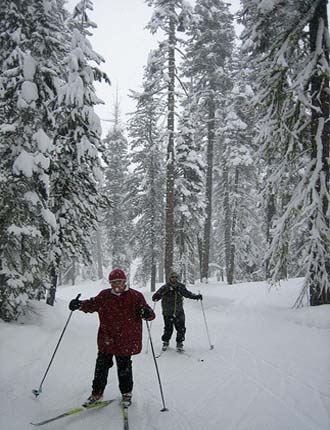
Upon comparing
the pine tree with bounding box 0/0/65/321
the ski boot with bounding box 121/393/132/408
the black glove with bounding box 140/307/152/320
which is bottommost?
the ski boot with bounding box 121/393/132/408

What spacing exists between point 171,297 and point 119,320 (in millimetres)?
3826

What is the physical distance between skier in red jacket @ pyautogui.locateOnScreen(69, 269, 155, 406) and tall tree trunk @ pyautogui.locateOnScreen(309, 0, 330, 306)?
632cm

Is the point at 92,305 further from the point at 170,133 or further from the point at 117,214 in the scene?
the point at 117,214

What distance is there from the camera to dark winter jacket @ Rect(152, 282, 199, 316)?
28.4 ft

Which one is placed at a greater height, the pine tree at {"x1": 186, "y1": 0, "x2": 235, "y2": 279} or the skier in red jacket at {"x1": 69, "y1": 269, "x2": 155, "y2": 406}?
the pine tree at {"x1": 186, "y1": 0, "x2": 235, "y2": 279}

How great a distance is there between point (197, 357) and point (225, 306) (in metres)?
7.56

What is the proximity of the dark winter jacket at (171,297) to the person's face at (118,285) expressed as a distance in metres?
3.57

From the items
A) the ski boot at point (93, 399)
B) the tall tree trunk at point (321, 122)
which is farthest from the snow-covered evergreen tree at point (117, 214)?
the ski boot at point (93, 399)

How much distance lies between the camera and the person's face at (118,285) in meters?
5.12

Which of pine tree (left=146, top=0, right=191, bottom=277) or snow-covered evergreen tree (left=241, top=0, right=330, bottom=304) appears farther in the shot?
pine tree (left=146, top=0, right=191, bottom=277)

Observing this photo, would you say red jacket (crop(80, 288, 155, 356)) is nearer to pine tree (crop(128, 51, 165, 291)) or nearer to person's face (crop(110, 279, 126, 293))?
person's face (crop(110, 279, 126, 293))

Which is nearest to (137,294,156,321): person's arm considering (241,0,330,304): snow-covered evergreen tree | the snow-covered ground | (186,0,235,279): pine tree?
the snow-covered ground

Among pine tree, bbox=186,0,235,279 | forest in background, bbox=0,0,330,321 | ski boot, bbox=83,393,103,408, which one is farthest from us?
pine tree, bbox=186,0,235,279

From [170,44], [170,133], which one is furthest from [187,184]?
[170,44]
